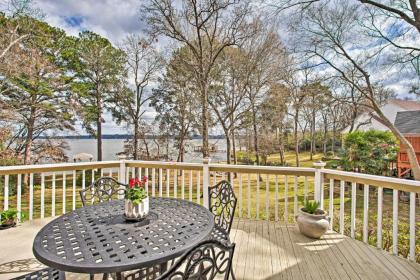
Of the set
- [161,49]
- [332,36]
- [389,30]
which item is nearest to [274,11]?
[332,36]

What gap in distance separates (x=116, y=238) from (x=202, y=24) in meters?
8.83

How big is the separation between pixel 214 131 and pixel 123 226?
11222mm

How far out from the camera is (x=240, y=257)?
2709mm

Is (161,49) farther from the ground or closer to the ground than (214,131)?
farther from the ground

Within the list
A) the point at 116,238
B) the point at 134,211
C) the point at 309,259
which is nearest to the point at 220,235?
the point at 134,211

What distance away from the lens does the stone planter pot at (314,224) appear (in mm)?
3180

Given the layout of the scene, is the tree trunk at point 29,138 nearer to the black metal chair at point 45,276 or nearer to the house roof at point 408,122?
the black metal chair at point 45,276

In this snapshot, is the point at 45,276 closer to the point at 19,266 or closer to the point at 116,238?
the point at 116,238

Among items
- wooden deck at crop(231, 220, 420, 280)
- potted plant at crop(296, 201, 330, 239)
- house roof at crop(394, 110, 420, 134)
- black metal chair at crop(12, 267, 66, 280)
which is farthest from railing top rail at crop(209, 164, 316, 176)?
house roof at crop(394, 110, 420, 134)

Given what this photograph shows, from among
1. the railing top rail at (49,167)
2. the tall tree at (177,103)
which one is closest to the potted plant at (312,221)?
the railing top rail at (49,167)

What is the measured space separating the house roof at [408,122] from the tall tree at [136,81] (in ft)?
49.8

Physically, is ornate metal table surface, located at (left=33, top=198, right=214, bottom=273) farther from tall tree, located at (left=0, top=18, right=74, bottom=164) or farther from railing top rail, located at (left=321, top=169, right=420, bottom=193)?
tall tree, located at (left=0, top=18, right=74, bottom=164)

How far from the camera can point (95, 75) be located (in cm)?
1334

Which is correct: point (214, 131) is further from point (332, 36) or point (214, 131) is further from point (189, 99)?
point (332, 36)
